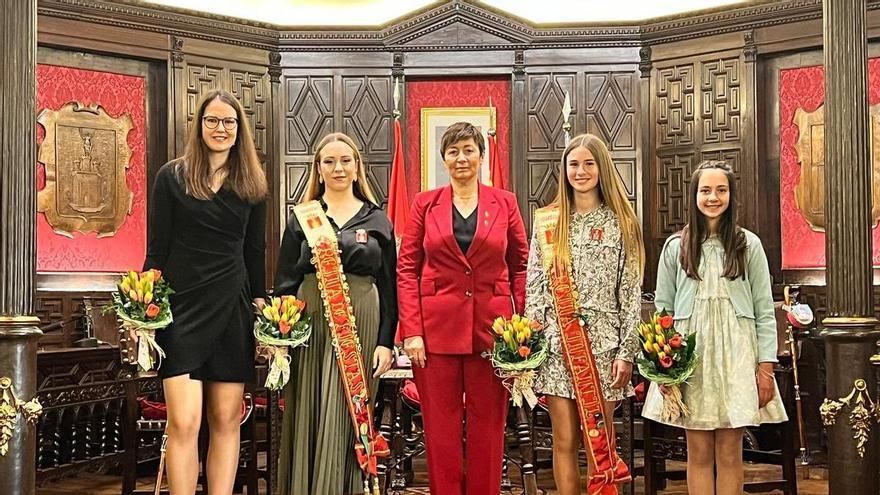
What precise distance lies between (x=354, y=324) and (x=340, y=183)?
1.77 feet

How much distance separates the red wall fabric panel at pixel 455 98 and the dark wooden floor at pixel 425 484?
284cm

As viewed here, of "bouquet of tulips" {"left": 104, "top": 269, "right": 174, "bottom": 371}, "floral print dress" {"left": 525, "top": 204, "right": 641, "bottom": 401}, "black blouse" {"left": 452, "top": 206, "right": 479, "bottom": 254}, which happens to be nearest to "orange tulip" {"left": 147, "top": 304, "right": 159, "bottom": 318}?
"bouquet of tulips" {"left": 104, "top": 269, "right": 174, "bottom": 371}

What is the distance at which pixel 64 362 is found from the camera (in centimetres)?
564

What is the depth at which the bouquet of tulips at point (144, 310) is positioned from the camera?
3420 millimetres

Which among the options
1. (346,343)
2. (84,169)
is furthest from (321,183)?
(84,169)

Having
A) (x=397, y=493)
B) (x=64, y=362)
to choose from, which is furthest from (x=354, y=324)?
(x=64, y=362)

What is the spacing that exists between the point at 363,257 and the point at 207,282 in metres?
0.60

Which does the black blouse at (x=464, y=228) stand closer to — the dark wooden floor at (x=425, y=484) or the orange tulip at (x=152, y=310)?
the orange tulip at (x=152, y=310)

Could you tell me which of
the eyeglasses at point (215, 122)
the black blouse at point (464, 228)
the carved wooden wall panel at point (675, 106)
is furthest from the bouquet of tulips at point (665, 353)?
the carved wooden wall panel at point (675, 106)

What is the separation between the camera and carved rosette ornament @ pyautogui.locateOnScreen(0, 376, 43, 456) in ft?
→ 12.2

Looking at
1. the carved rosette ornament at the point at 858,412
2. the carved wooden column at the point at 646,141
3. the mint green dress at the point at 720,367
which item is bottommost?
the carved rosette ornament at the point at 858,412

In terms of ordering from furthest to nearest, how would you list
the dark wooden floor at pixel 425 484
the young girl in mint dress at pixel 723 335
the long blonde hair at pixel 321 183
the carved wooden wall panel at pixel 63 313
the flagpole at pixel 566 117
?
the carved wooden wall panel at pixel 63 313 < the flagpole at pixel 566 117 < the dark wooden floor at pixel 425 484 < the long blonde hair at pixel 321 183 < the young girl in mint dress at pixel 723 335

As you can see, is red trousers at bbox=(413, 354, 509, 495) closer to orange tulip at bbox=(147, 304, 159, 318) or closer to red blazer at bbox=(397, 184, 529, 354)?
red blazer at bbox=(397, 184, 529, 354)

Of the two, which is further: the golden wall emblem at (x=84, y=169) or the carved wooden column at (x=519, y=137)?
the carved wooden column at (x=519, y=137)
